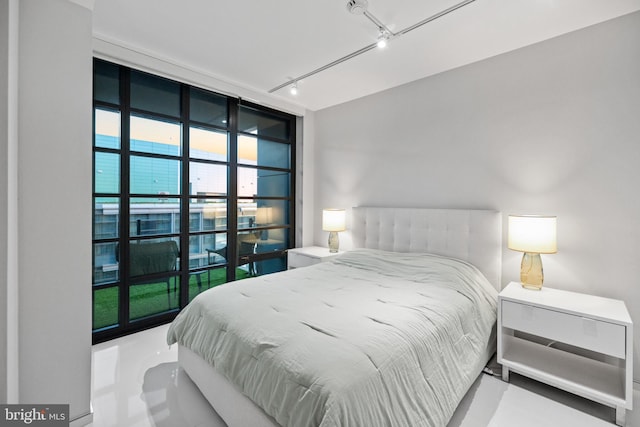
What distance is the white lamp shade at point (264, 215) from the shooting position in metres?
3.78

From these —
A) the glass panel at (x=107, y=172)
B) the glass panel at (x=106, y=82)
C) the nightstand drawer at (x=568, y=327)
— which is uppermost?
the glass panel at (x=106, y=82)

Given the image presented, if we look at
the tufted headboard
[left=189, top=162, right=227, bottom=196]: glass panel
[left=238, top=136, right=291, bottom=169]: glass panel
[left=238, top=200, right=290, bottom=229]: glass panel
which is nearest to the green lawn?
[left=238, top=200, right=290, bottom=229]: glass panel

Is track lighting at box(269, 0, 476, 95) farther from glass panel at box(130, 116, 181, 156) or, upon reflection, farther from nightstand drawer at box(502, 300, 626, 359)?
nightstand drawer at box(502, 300, 626, 359)

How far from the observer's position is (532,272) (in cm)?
210

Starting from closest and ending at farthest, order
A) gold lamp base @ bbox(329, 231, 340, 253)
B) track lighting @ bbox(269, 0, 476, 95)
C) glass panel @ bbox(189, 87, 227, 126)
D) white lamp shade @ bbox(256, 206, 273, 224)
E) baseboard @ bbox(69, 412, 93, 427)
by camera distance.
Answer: baseboard @ bbox(69, 412, 93, 427)
track lighting @ bbox(269, 0, 476, 95)
glass panel @ bbox(189, 87, 227, 126)
gold lamp base @ bbox(329, 231, 340, 253)
white lamp shade @ bbox(256, 206, 273, 224)

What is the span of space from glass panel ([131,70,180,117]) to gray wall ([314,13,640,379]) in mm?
2351

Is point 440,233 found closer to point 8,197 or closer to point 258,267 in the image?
point 258,267

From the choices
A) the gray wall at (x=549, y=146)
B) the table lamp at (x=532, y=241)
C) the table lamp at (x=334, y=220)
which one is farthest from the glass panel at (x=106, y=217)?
the table lamp at (x=532, y=241)

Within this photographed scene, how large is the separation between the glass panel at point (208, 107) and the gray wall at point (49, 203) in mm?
1576

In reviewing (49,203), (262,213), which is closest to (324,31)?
(49,203)

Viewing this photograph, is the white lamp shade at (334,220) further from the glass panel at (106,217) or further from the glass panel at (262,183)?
the glass panel at (106,217)

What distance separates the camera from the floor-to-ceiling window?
2580 mm

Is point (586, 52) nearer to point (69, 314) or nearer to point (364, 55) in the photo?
point (364, 55)

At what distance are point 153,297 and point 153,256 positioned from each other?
0.44m
